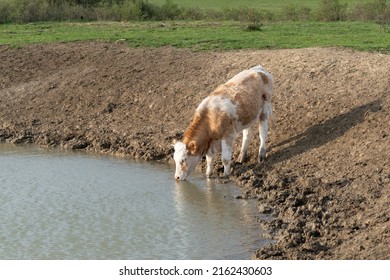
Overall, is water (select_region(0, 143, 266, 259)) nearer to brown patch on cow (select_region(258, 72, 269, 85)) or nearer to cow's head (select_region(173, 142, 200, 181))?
cow's head (select_region(173, 142, 200, 181))

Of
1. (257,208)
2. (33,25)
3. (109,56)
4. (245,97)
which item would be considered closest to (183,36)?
(109,56)

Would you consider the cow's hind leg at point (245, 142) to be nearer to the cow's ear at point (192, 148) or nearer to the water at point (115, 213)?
the water at point (115, 213)

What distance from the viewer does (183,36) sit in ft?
87.7

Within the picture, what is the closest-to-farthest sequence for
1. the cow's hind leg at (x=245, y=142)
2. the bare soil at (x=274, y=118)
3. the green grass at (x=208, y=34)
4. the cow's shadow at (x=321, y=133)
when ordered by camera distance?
1. the bare soil at (x=274, y=118)
2. the cow's shadow at (x=321, y=133)
3. the cow's hind leg at (x=245, y=142)
4. the green grass at (x=208, y=34)

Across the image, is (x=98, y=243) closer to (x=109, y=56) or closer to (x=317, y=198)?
(x=317, y=198)

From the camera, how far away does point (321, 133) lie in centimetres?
1623

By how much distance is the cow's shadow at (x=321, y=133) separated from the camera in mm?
15844

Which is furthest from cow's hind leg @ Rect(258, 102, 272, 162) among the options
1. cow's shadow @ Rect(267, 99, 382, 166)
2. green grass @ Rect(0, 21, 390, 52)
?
green grass @ Rect(0, 21, 390, 52)

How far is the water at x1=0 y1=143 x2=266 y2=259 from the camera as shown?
475 inches

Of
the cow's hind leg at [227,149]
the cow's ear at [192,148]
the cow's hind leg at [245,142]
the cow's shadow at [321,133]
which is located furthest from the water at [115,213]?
the cow's shadow at [321,133]

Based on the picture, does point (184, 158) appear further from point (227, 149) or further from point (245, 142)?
point (245, 142)

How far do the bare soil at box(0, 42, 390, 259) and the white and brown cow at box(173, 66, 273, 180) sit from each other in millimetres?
646

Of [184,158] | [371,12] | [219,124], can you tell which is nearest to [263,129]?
[219,124]

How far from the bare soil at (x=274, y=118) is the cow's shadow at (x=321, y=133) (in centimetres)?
2
